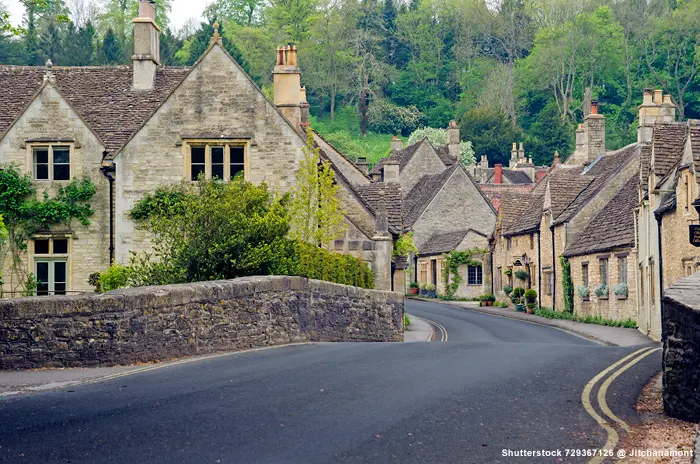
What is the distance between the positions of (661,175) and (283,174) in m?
11.9

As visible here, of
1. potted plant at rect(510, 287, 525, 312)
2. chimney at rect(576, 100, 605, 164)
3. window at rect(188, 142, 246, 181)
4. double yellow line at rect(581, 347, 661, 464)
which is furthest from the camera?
chimney at rect(576, 100, 605, 164)

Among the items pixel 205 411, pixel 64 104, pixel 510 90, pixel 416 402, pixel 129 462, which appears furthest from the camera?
pixel 510 90

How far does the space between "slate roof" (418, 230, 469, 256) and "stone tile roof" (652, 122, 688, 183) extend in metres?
29.1

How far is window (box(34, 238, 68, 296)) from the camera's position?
103ft

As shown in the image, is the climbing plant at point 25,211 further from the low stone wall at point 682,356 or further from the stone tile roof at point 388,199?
the low stone wall at point 682,356

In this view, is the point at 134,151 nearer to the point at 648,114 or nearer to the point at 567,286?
the point at 567,286

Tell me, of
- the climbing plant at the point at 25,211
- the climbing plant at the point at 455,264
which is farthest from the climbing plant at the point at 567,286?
the climbing plant at the point at 25,211

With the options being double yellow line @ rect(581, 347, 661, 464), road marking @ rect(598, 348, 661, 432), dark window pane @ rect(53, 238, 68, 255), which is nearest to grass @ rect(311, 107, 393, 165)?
dark window pane @ rect(53, 238, 68, 255)

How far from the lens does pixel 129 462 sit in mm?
8805

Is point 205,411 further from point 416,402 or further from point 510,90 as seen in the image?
point 510,90

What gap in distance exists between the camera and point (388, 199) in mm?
39406

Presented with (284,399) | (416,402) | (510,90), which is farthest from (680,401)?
(510,90)

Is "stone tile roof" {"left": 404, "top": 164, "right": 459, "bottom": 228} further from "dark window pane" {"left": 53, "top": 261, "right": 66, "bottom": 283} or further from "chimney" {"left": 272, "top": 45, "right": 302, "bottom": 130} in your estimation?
"dark window pane" {"left": 53, "top": 261, "right": 66, "bottom": 283}

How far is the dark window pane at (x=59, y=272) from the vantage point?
3145 cm
